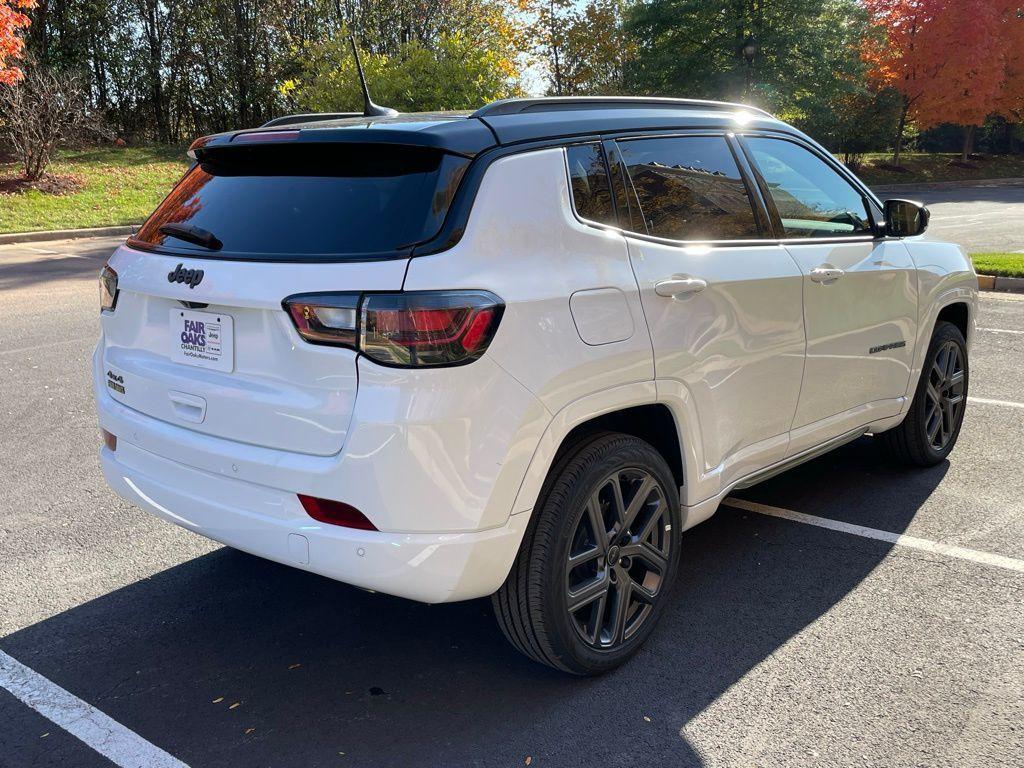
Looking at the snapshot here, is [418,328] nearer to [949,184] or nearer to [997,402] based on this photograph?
[997,402]

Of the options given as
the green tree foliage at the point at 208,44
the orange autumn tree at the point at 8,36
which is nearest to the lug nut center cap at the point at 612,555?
the orange autumn tree at the point at 8,36

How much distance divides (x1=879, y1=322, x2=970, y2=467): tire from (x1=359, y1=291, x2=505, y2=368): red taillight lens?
317 cm

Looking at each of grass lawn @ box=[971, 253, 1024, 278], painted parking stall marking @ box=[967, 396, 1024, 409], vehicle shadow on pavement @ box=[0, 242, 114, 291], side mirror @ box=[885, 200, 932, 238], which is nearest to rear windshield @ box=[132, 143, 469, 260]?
side mirror @ box=[885, 200, 932, 238]

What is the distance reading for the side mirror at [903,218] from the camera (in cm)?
454

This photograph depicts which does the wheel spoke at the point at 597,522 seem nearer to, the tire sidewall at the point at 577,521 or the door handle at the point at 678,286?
the tire sidewall at the point at 577,521

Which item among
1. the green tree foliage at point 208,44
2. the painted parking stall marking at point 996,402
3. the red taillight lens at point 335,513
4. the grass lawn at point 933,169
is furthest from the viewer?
the grass lawn at point 933,169

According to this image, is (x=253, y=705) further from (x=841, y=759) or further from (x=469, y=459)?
(x=841, y=759)

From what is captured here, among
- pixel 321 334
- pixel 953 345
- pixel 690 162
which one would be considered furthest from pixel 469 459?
pixel 953 345

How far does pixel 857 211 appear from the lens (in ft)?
14.7

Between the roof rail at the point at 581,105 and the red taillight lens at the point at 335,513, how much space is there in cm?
125

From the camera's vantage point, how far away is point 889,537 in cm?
436

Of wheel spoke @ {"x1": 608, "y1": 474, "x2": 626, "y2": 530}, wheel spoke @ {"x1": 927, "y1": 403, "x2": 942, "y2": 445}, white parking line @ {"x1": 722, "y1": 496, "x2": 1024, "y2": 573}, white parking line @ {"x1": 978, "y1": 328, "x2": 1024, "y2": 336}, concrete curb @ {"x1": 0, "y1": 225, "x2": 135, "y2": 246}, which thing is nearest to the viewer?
wheel spoke @ {"x1": 608, "y1": 474, "x2": 626, "y2": 530}

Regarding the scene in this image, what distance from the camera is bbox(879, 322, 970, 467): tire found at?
198 inches

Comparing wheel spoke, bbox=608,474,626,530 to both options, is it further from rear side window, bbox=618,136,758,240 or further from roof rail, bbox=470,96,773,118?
roof rail, bbox=470,96,773,118
